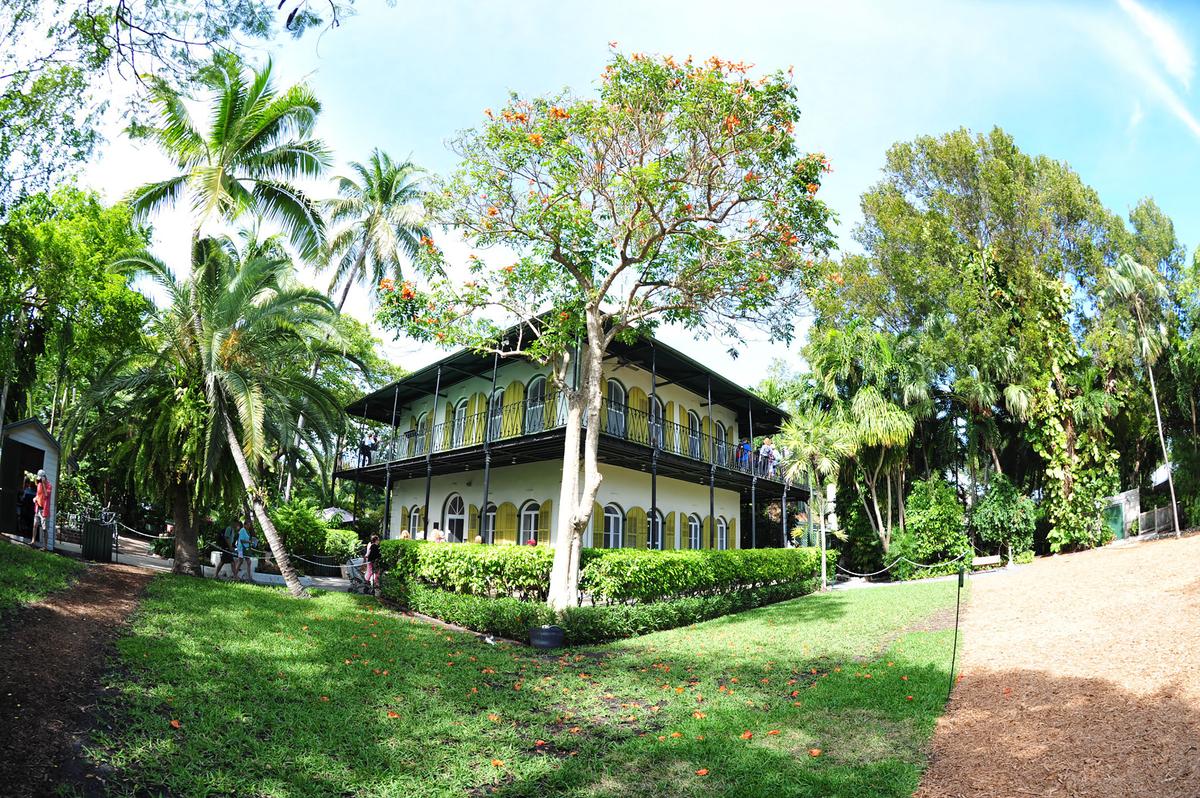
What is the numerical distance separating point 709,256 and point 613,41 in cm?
409

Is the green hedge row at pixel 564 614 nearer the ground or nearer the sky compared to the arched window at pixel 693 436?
nearer the ground

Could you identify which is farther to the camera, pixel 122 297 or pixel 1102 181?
pixel 1102 181

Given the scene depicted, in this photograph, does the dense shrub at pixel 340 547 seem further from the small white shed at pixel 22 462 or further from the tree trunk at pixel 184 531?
the small white shed at pixel 22 462

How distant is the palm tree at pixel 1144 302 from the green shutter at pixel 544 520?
18662 millimetres

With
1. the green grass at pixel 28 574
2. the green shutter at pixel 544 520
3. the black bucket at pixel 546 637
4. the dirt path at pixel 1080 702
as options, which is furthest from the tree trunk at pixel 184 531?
the dirt path at pixel 1080 702

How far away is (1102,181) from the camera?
23016 millimetres

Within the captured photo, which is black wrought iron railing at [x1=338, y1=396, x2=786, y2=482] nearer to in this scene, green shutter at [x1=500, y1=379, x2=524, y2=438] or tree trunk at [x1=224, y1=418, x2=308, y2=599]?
green shutter at [x1=500, y1=379, x2=524, y2=438]

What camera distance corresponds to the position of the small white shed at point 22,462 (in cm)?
1396

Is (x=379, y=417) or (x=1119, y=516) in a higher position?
(x=379, y=417)

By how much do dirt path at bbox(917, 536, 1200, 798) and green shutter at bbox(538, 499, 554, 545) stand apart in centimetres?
986

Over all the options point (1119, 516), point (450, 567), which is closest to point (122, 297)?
point (450, 567)

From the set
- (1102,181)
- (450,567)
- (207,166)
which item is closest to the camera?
(450,567)

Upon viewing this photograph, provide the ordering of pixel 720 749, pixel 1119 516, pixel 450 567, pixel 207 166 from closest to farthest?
pixel 720 749 → pixel 450 567 → pixel 207 166 → pixel 1119 516

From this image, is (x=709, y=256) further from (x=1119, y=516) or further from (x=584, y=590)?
(x=1119, y=516)
